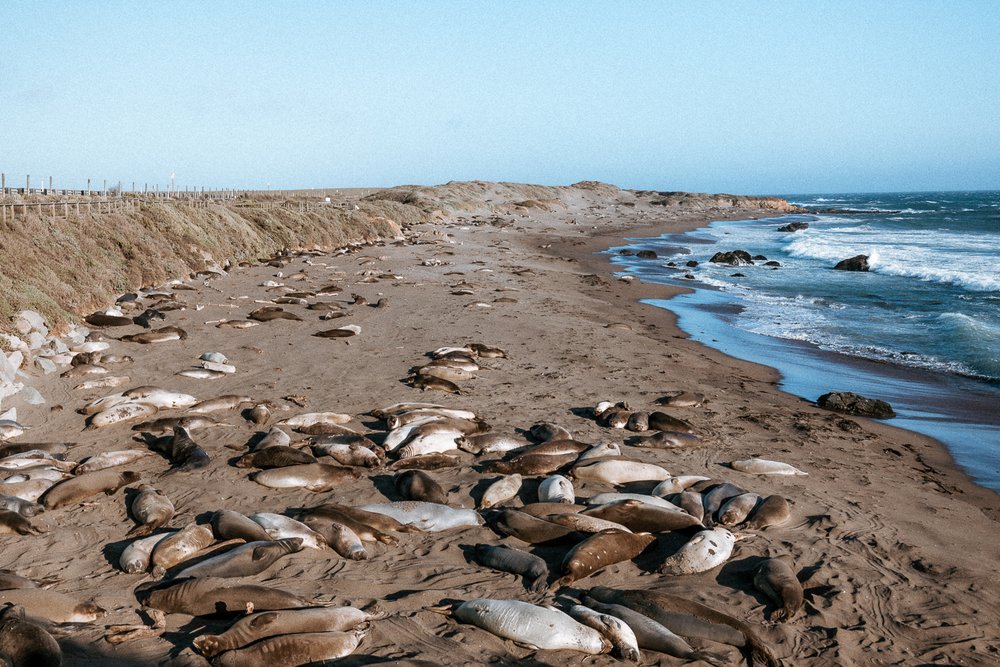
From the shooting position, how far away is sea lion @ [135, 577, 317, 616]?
413 cm

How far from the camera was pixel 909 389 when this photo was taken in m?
11.5

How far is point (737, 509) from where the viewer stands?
19.2 ft

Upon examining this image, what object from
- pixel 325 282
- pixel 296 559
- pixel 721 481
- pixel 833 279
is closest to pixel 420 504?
pixel 296 559

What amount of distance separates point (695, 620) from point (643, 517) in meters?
1.23

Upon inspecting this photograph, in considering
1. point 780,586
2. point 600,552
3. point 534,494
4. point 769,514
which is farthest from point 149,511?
point 769,514

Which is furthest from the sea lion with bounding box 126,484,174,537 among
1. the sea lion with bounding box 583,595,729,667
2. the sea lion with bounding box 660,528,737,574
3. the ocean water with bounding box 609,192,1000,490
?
the ocean water with bounding box 609,192,1000,490

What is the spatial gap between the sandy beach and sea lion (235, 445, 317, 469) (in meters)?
0.12

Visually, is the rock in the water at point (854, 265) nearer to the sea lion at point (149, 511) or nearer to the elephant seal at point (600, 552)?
the elephant seal at point (600, 552)

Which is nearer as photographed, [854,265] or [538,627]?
[538,627]

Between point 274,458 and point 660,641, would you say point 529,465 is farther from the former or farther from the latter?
point 660,641

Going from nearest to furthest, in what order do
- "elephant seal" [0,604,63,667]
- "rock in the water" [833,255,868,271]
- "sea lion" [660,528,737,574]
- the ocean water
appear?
"elephant seal" [0,604,63,667], "sea lion" [660,528,737,574], the ocean water, "rock in the water" [833,255,868,271]

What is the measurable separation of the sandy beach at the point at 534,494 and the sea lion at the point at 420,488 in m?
0.16

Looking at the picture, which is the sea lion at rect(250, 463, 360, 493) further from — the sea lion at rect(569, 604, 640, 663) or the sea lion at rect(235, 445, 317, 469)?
the sea lion at rect(569, 604, 640, 663)

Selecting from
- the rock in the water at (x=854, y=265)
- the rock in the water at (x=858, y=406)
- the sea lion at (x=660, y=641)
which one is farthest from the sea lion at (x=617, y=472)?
the rock in the water at (x=854, y=265)
